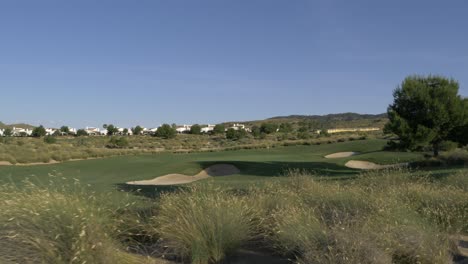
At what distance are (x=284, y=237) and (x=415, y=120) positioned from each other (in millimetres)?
26371

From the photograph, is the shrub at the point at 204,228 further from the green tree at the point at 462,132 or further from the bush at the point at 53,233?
the green tree at the point at 462,132

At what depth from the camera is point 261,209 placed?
784 cm

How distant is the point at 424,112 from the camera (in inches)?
1200

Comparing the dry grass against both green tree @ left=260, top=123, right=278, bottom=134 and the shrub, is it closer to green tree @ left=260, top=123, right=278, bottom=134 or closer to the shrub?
the shrub

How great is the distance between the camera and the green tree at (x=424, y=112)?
29.8 metres

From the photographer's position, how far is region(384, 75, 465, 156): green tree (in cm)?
2980

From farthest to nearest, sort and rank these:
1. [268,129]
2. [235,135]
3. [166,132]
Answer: [268,129] < [166,132] < [235,135]

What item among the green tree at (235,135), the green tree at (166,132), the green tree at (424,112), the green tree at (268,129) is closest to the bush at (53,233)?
the green tree at (424,112)

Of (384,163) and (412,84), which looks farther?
(384,163)

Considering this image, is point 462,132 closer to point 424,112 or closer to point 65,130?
point 424,112

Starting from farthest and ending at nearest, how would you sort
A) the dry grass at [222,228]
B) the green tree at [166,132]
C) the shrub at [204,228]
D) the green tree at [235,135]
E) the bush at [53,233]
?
1. the green tree at [166,132]
2. the green tree at [235,135]
3. the shrub at [204,228]
4. the dry grass at [222,228]
5. the bush at [53,233]

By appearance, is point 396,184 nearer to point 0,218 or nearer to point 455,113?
point 0,218

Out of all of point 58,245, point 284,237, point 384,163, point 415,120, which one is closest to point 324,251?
point 284,237

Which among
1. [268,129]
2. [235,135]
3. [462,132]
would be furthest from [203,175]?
[268,129]
